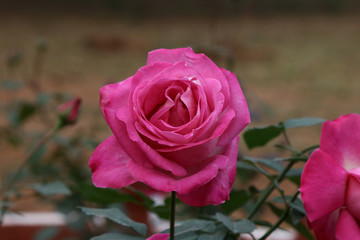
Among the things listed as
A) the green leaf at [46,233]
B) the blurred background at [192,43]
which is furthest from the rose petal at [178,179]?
the blurred background at [192,43]

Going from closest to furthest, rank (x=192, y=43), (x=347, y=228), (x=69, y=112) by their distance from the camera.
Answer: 1. (x=347, y=228)
2. (x=69, y=112)
3. (x=192, y=43)

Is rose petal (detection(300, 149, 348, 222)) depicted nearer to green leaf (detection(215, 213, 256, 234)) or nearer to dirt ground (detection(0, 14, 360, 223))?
green leaf (detection(215, 213, 256, 234))

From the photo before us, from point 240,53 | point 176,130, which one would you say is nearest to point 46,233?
point 176,130

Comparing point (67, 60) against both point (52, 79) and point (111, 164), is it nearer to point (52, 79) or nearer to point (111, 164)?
point (52, 79)

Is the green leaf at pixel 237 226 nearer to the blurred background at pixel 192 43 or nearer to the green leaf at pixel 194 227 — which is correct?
the green leaf at pixel 194 227

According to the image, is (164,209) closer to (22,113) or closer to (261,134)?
(261,134)

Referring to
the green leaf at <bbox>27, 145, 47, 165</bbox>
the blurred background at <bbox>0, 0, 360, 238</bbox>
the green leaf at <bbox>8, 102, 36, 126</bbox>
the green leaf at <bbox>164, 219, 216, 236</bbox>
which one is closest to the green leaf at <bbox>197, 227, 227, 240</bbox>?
the green leaf at <bbox>164, 219, 216, 236</bbox>
